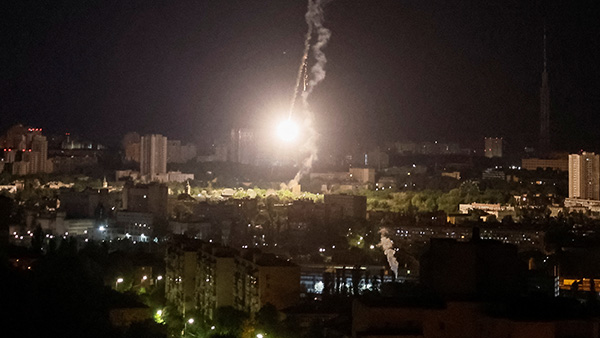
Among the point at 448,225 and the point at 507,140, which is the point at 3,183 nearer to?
the point at 448,225

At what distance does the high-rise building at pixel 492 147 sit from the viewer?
24.9 metres

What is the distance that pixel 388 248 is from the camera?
469 inches

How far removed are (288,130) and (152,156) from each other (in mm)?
5064

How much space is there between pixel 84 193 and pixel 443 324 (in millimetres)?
12201

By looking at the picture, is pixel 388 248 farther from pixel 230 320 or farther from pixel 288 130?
pixel 288 130

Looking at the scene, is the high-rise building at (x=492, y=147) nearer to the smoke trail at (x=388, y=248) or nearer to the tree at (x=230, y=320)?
the smoke trail at (x=388, y=248)

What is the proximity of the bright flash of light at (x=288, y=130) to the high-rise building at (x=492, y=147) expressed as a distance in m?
5.89

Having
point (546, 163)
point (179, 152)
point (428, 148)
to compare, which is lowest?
point (546, 163)

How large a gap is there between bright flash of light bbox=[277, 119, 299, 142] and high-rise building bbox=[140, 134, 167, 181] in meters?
3.66

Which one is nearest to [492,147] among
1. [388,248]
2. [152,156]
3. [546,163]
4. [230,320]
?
[546,163]

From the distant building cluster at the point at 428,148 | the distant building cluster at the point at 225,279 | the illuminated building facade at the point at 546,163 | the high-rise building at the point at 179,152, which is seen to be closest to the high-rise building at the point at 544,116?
the illuminated building facade at the point at 546,163

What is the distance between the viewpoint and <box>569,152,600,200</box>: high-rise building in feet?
60.5

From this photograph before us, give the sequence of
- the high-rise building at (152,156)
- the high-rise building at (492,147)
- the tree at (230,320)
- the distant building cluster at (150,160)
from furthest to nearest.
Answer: the high-rise building at (492,147)
the high-rise building at (152,156)
the distant building cluster at (150,160)
the tree at (230,320)

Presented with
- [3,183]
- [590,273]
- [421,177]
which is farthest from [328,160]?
[590,273]
